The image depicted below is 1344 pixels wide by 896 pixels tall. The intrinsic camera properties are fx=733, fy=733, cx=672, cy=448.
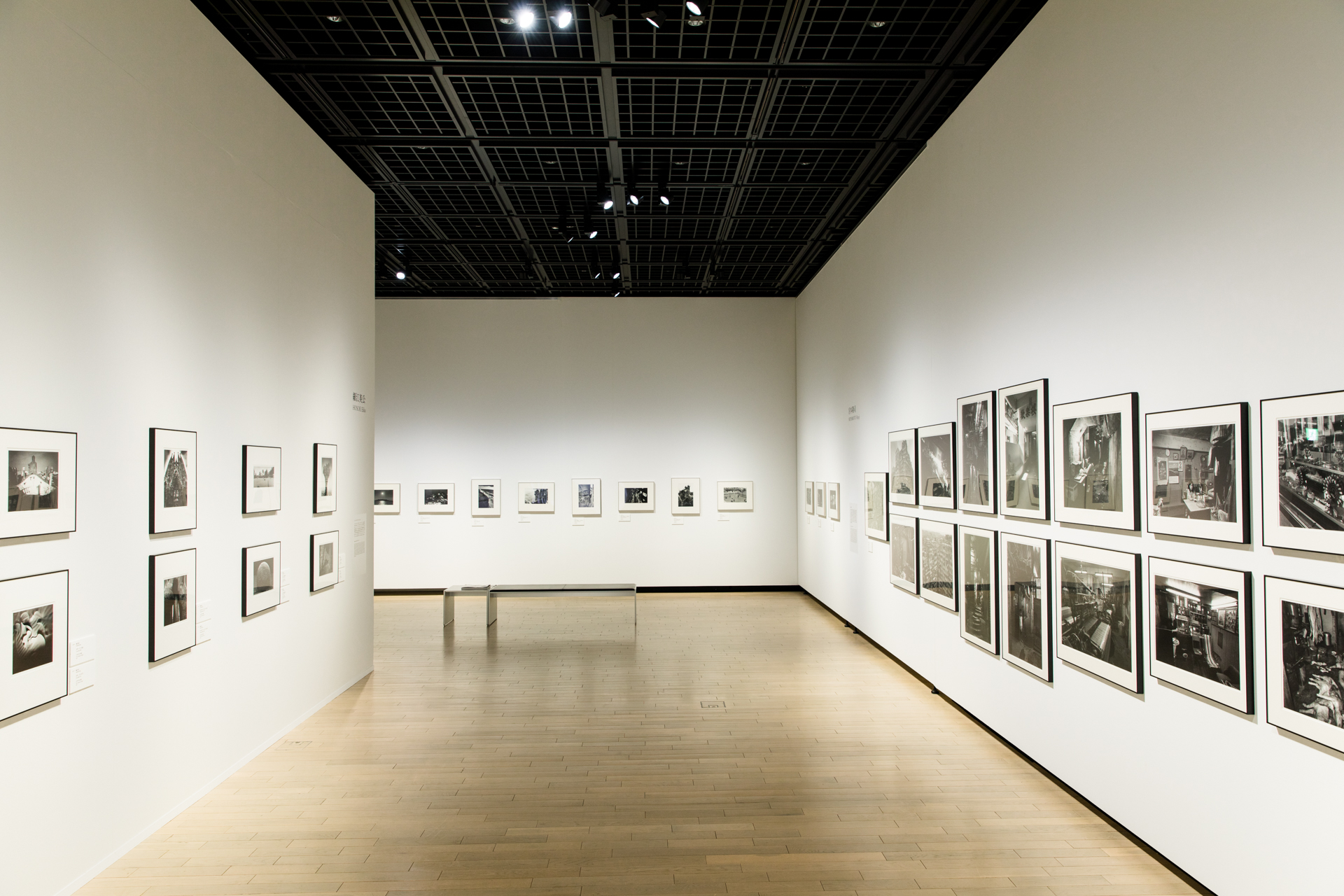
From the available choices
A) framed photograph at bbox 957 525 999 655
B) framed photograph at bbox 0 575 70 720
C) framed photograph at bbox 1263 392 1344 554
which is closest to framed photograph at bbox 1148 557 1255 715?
framed photograph at bbox 1263 392 1344 554

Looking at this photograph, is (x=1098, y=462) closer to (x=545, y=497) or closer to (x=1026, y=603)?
(x=1026, y=603)

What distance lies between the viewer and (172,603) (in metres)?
5.11

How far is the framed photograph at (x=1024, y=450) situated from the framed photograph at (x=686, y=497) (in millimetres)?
9165

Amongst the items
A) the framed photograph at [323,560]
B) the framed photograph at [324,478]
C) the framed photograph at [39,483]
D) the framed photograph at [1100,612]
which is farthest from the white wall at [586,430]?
the framed photograph at [39,483]

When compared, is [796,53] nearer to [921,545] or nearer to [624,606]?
[921,545]

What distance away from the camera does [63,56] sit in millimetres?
4215

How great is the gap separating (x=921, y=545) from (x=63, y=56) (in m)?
8.08

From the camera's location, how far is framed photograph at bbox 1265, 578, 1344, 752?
10.5 ft

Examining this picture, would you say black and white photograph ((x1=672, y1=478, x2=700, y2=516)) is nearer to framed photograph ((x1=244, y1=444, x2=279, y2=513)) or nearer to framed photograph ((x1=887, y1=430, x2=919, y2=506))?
framed photograph ((x1=887, y1=430, x2=919, y2=506))

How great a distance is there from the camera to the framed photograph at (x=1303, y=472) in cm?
318

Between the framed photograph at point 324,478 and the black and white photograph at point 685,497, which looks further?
the black and white photograph at point 685,497

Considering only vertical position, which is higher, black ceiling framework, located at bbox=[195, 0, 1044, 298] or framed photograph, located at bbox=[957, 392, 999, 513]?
black ceiling framework, located at bbox=[195, 0, 1044, 298]

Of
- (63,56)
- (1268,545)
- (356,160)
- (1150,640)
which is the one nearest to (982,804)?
(1150,640)

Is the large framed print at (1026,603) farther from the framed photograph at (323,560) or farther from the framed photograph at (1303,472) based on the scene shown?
the framed photograph at (323,560)
